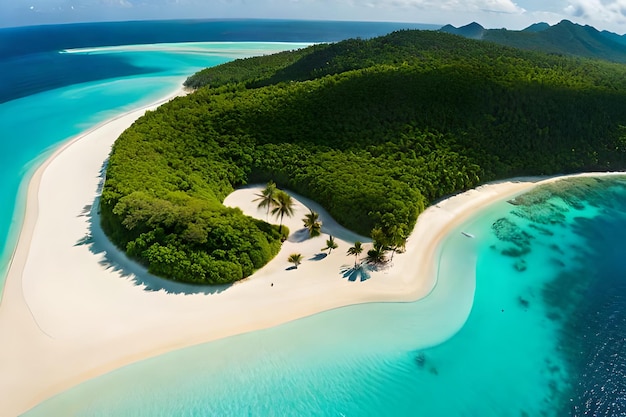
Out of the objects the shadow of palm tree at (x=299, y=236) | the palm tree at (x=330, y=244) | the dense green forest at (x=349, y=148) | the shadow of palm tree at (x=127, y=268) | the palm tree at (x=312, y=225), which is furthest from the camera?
the shadow of palm tree at (x=299, y=236)

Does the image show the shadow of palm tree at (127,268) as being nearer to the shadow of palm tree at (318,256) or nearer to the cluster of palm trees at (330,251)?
the cluster of palm trees at (330,251)

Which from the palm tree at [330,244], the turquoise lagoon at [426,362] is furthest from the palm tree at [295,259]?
the turquoise lagoon at [426,362]

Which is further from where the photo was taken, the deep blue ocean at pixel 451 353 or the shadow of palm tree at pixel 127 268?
the shadow of palm tree at pixel 127 268

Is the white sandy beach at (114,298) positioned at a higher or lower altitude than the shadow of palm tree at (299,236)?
lower

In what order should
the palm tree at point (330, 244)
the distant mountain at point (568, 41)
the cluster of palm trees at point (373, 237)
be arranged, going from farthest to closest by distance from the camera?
the distant mountain at point (568, 41), the palm tree at point (330, 244), the cluster of palm trees at point (373, 237)

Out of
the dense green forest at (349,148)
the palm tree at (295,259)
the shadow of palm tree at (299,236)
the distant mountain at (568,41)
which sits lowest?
the shadow of palm tree at (299,236)

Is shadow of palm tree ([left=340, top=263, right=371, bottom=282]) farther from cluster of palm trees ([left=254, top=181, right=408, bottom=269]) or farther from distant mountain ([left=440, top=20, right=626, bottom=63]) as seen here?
distant mountain ([left=440, top=20, right=626, bottom=63])

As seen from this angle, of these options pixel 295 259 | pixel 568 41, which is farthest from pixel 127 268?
pixel 568 41

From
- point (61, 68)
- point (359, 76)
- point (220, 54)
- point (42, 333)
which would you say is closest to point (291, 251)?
point (42, 333)
